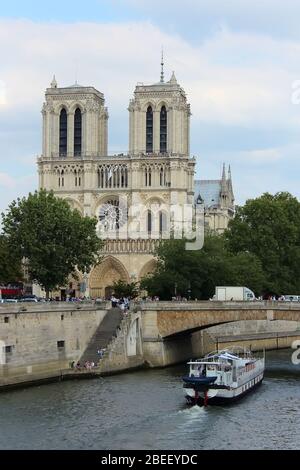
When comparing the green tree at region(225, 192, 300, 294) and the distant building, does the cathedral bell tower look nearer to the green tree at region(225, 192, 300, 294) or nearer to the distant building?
the distant building

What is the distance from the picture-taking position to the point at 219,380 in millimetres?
59938

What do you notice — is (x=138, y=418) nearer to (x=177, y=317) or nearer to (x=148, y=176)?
(x=177, y=317)

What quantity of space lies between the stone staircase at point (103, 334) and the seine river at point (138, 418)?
183 inches

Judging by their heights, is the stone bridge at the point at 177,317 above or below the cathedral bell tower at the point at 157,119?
below

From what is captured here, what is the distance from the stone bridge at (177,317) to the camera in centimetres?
7575

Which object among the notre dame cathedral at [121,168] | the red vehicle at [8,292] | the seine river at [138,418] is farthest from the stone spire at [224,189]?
the seine river at [138,418]

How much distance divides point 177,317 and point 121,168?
199 ft

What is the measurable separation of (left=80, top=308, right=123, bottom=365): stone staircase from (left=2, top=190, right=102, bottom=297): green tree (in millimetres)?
9152

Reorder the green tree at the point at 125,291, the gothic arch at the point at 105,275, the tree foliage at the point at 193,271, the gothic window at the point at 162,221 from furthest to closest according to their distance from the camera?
the gothic arch at the point at 105,275 < the gothic window at the point at 162,221 < the green tree at the point at 125,291 < the tree foliage at the point at 193,271

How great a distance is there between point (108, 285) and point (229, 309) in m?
55.3

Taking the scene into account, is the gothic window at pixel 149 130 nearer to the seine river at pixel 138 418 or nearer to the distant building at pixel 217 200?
the distant building at pixel 217 200

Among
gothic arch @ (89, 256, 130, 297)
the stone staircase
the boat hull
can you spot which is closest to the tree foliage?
the stone staircase

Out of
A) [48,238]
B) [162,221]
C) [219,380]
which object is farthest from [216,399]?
[162,221]

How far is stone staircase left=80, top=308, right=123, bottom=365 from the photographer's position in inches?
2785
